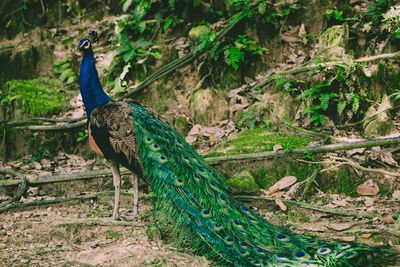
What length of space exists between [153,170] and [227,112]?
307cm

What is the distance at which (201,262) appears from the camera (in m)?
3.07

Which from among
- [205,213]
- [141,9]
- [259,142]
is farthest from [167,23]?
[205,213]

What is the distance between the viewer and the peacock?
2773mm

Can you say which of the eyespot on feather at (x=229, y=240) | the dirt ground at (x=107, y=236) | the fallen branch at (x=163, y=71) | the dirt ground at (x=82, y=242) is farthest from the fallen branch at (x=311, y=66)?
the eyespot on feather at (x=229, y=240)

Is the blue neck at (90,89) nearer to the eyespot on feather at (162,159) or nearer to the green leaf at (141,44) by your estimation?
the eyespot on feather at (162,159)

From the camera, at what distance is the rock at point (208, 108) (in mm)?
6387

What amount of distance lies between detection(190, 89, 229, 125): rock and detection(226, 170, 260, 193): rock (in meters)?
1.88

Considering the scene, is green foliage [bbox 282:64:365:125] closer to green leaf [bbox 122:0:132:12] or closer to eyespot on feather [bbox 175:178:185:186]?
eyespot on feather [bbox 175:178:185:186]

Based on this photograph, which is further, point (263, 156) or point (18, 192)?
point (18, 192)

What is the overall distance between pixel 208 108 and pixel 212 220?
136 inches

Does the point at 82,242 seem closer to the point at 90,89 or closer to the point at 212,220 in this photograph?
the point at 212,220

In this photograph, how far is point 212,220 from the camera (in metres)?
3.18

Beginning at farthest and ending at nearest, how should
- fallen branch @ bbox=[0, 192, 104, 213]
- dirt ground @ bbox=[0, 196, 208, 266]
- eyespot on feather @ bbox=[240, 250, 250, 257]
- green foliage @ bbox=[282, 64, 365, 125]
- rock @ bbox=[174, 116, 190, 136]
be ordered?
rock @ bbox=[174, 116, 190, 136] → green foliage @ bbox=[282, 64, 365, 125] → fallen branch @ bbox=[0, 192, 104, 213] → dirt ground @ bbox=[0, 196, 208, 266] → eyespot on feather @ bbox=[240, 250, 250, 257]

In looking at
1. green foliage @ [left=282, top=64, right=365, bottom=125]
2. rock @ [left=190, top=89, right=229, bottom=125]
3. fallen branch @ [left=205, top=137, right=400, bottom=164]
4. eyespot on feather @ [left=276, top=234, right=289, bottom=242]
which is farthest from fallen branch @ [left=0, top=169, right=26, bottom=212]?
green foliage @ [left=282, top=64, right=365, bottom=125]
